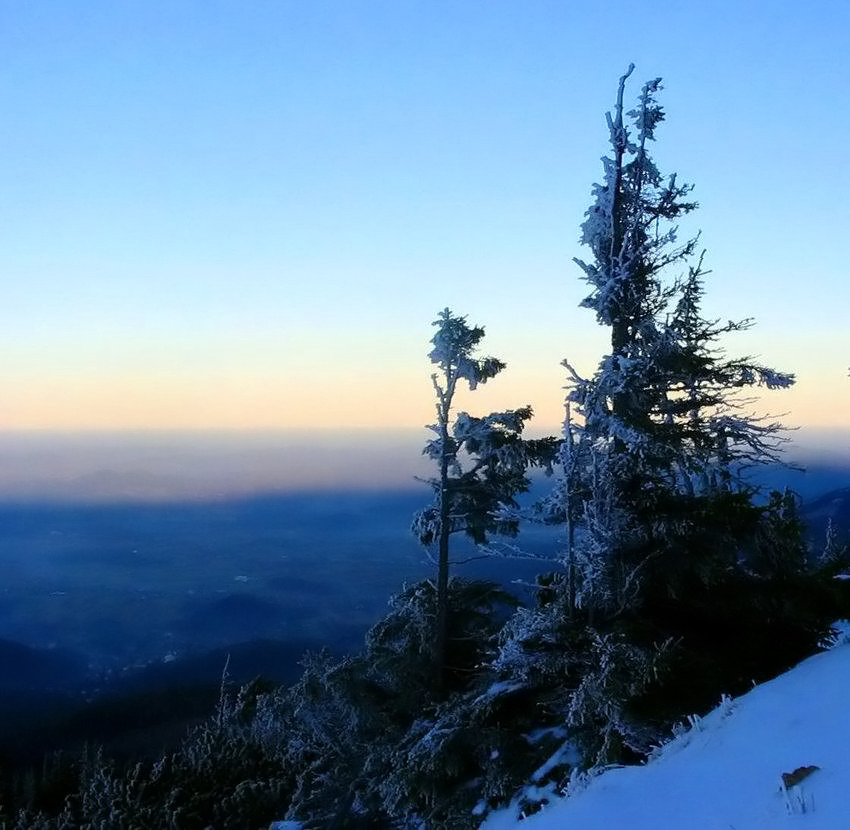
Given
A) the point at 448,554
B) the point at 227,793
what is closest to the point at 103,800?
the point at 227,793

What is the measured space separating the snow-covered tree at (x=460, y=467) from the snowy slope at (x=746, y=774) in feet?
28.0

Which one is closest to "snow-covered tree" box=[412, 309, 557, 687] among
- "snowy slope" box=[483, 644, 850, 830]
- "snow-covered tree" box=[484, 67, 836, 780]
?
"snow-covered tree" box=[484, 67, 836, 780]

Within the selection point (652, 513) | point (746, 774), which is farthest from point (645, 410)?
point (746, 774)

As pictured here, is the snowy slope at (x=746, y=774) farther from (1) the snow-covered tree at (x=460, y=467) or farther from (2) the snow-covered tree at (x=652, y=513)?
(1) the snow-covered tree at (x=460, y=467)

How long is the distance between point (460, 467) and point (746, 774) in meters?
11.2

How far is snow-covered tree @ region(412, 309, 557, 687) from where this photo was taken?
53.0 feet

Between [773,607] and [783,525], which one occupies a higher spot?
[783,525]

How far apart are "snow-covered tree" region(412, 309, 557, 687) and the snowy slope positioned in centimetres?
853

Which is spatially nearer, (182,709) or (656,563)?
(656,563)

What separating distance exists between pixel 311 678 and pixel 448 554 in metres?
4.56

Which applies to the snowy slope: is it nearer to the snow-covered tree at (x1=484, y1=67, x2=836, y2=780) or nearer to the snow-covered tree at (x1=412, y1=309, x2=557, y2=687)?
the snow-covered tree at (x1=484, y1=67, x2=836, y2=780)

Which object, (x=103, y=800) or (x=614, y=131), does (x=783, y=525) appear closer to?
(x=614, y=131)

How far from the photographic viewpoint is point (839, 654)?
8.77 metres

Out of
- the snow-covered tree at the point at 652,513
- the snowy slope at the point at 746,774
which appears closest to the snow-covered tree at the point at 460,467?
the snow-covered tree at the point at 652,513
